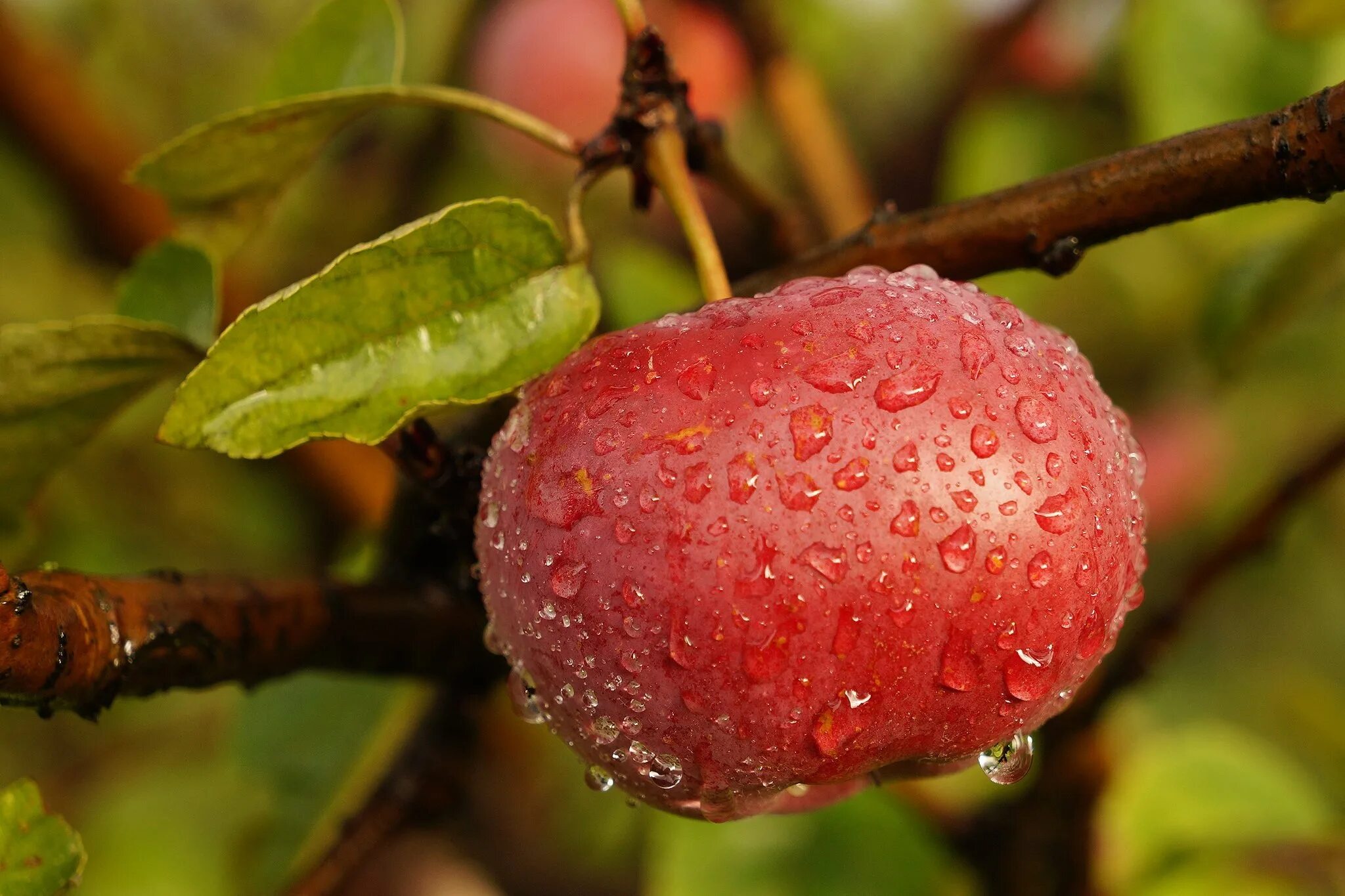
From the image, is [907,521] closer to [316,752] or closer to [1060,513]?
[1060,513]

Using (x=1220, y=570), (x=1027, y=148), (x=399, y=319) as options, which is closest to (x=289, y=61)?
(x=399, y=319)

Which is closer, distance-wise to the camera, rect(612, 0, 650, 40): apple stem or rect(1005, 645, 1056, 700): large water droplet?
rect(1005, 645, 1056, 700): large water droplet

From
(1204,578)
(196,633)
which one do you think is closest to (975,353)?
(196,633)

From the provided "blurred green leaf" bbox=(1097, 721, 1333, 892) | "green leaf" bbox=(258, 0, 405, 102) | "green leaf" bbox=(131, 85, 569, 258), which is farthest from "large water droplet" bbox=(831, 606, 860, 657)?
"blurred green leaf" bbox=(1097, 721, 1333, 892)

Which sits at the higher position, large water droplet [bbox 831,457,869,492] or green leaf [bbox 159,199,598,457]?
green leaf [bbox 159,199,598,457]

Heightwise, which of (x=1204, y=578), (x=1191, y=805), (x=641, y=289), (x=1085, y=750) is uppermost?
(x=641, y=289)

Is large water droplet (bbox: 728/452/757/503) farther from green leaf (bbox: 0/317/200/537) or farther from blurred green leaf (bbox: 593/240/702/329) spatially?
blurred green leaf (bbox: 593/240/702/329)

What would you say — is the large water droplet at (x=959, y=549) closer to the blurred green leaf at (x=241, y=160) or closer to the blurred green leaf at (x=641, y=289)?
the blurred green leaf at (x=241, y=160)

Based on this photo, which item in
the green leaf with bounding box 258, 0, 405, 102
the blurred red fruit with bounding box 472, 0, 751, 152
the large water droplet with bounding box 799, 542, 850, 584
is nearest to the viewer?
the large water droplet with bounding box 799, 542, 850, 584
